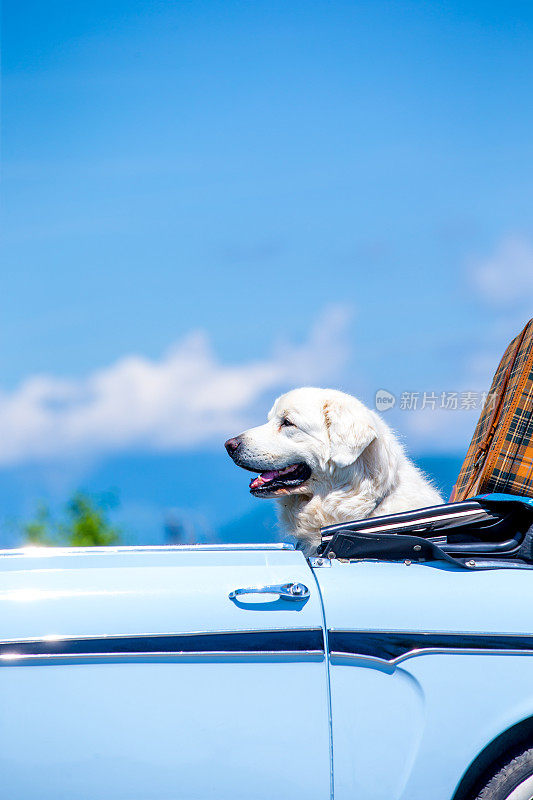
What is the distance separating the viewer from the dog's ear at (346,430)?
13.9 ft

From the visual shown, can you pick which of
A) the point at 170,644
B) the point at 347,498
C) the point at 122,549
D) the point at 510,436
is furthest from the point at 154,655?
the point at 347,498

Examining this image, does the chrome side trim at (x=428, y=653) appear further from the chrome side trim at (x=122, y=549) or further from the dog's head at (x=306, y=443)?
the dog's head at (x=306, y=443)

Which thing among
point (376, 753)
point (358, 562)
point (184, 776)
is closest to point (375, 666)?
point (376, 753)

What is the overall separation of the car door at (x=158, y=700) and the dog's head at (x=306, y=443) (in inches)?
95.3

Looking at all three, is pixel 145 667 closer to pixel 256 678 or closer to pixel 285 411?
pixel 256 678

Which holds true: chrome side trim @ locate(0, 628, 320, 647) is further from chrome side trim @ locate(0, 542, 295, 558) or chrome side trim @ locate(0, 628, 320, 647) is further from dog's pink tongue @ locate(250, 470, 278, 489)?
dog's pink tongue @ locate(250, 470, 278, 489)

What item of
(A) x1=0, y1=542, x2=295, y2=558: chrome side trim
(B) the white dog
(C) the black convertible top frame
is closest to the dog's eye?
(B) the white dog

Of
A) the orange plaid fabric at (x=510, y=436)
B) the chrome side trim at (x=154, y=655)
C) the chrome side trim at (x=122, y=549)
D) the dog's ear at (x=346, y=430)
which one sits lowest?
the chrome side trim at (x=154, y=655)

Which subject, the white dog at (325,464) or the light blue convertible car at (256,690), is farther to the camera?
the white dog at (325,464)

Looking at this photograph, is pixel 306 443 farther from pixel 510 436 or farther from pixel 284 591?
pixel 284 591

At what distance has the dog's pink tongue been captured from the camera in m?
4.64

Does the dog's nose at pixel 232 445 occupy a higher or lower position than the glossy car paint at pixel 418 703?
higher

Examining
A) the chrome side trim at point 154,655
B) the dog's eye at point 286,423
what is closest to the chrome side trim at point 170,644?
the chrome side trim at point 154,655

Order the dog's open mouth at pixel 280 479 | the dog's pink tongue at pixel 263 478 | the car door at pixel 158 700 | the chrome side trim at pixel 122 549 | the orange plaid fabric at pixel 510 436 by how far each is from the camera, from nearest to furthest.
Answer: the car door at pixel 158 700 → the chrome side trim at pixel 122 549 → the orange plaid fabric at pixel 510 436 → the dog's open mouth at pixel 280 479 → the dog's pink tongue at pixel 263 478
